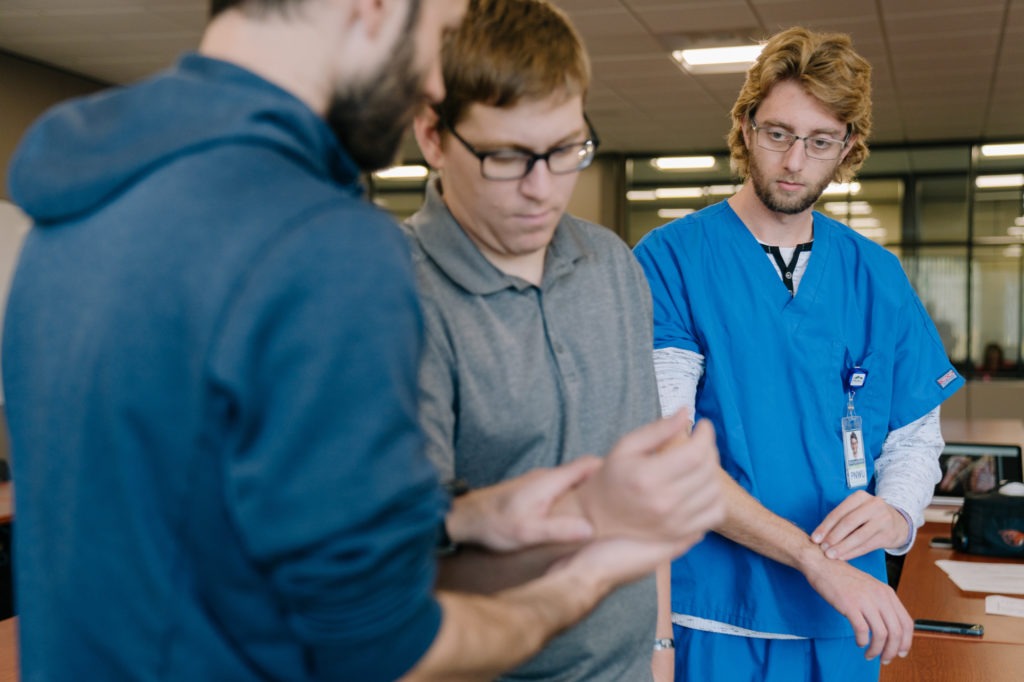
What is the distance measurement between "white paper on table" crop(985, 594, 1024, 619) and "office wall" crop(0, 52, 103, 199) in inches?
249

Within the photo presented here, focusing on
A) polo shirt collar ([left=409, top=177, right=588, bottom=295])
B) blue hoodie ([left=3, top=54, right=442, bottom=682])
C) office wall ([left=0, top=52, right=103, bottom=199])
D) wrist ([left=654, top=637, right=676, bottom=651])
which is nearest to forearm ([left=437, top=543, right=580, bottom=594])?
blue hoodie ([left=3, top=54, right=442, bottom=682])

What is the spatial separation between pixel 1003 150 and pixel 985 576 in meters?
8.64

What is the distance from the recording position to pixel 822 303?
1865 millimetres

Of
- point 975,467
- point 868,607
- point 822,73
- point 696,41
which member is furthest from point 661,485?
point 696,41

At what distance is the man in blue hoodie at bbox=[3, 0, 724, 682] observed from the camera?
0.63 meters

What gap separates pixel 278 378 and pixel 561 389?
0.56 meters

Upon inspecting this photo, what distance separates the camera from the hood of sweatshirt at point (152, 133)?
670 millimetres

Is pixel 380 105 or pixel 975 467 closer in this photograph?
pixel 380 105

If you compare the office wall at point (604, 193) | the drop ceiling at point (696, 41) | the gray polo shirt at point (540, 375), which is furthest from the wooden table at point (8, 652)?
the office wall at point (604, 193)

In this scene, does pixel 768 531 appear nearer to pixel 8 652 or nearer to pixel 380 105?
pixel 380 105

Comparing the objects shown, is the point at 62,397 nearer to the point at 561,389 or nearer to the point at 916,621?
the point at 561,389

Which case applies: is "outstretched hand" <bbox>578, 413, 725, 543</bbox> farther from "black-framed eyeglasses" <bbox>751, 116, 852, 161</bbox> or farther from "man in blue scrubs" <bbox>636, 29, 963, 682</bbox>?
"black-framed eyeglasses" <bbox>751, 116, 852, 161</bbox>

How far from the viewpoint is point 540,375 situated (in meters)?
1.14

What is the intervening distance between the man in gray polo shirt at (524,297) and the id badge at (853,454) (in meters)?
0.69
